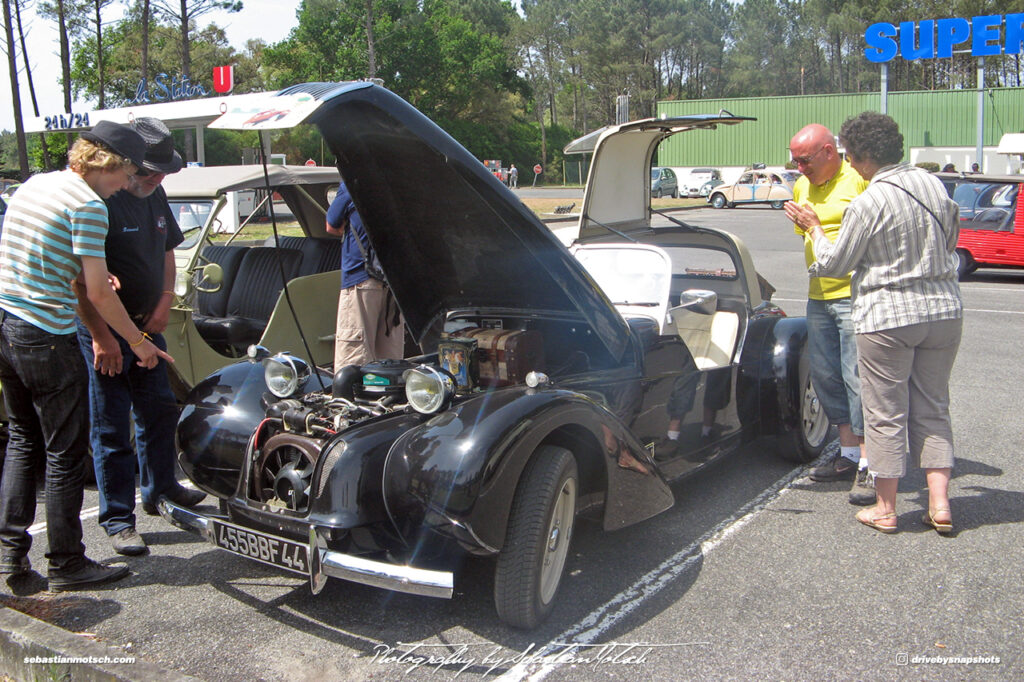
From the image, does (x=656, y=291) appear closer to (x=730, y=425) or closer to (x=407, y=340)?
(x=730, y=425)

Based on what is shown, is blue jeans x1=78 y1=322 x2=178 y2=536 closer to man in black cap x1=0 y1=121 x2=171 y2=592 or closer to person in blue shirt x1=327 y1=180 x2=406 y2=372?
man in black cap x1=0 y1=121 x2=171 y2=592

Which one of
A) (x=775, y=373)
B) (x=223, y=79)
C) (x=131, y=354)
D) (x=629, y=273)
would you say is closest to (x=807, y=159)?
(x=629, y=273)

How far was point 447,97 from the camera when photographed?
6159 centimetres

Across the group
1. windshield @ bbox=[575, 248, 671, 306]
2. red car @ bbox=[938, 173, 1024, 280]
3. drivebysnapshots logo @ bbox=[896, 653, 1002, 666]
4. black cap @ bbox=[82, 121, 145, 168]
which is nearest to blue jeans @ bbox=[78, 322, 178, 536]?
black cap @ bbox=[82, 121, 145, 168]

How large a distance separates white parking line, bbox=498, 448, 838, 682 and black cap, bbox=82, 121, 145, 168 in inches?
103

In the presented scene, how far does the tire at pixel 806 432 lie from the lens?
5383 mm

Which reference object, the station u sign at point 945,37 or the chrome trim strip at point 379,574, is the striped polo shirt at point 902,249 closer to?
the chrome trim strip at point 379,574

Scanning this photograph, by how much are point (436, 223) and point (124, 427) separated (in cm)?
181

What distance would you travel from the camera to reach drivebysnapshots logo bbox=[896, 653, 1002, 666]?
322cm

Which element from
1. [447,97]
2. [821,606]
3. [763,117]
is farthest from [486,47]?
[821,606]

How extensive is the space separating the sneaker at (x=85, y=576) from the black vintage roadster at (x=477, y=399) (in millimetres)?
539

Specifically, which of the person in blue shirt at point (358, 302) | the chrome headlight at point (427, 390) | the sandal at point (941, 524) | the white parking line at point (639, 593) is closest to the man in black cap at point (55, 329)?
the chrome headlight at point (427, 390)

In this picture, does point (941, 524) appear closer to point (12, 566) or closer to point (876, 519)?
point (876, 519)

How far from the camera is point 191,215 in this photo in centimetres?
701
